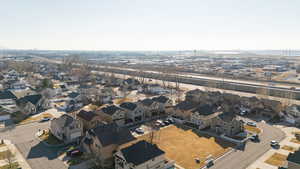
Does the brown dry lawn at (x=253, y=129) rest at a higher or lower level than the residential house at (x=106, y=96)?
lower

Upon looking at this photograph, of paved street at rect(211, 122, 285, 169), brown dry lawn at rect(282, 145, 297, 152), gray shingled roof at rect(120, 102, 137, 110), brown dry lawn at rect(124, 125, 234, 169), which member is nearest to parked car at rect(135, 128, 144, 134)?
brown dry lawn at rect(124, 125, 234, 169)

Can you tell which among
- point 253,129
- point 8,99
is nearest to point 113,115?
point 253,129

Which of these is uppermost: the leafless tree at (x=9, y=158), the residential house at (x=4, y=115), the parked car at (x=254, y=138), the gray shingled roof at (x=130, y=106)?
the gray shingled roof at (x=130, y=106)

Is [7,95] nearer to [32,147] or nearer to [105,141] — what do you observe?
[32,147]

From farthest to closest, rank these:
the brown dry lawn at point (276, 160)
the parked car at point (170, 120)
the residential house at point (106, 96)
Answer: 1. the residential house at point (106, 96)
2. the parked car at point (170, 120)
3. the brown dry lawn at point (276, 160)

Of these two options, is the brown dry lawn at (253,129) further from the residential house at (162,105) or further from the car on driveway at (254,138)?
the residential house at (162,105)

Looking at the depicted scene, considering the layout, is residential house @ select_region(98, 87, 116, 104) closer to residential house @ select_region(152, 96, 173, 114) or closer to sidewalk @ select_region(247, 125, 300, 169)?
residential house @ select_region(152, 96, 173, 114)

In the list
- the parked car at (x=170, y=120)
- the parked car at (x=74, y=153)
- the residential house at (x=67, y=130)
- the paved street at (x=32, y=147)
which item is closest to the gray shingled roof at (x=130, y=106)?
the parked car at (x=170, y=120)
